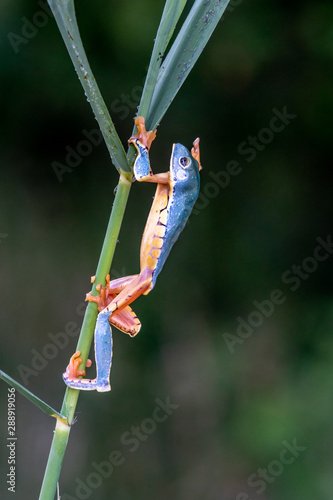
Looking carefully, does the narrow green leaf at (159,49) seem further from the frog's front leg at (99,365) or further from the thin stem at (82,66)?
the frog's front leg at (99,365)

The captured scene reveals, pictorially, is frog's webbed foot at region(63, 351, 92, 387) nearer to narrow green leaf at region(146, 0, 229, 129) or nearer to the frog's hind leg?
the frog's hind leg

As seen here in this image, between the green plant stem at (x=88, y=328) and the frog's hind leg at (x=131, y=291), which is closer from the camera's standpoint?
the green plant stem at (x=88, y=328)

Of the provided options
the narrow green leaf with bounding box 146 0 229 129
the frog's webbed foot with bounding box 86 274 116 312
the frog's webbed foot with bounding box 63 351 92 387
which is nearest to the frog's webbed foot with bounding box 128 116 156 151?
the narrow green leaf with bounding box 146 0 229 129

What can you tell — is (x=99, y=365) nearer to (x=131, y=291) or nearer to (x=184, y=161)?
(x=131, y=291)

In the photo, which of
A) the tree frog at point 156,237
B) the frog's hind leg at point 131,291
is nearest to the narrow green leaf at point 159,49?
the tree frog at point 156,237

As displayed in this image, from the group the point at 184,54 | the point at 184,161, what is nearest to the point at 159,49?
the point at 184,54

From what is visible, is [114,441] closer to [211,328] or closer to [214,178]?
[211,328]

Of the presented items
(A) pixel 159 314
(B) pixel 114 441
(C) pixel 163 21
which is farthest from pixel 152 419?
(C) pixel 163 21

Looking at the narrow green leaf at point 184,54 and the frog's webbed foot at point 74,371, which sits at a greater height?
the narrow green leaf at point 184,54
